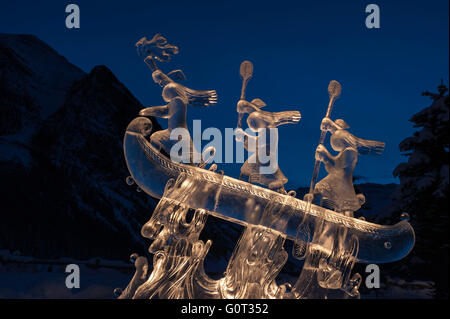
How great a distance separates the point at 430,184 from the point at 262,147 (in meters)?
2.73

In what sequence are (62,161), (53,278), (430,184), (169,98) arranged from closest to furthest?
1. (169,98)
2. (53,278)
3. (62,161)
4. (430,184)

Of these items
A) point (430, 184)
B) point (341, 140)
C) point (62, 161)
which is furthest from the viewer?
point (430, 184)

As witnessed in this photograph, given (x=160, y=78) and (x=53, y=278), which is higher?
(x=160, y=78)

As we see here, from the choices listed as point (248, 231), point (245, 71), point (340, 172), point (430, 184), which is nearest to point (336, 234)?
point (340, 172)

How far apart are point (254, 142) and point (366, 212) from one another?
134 inches

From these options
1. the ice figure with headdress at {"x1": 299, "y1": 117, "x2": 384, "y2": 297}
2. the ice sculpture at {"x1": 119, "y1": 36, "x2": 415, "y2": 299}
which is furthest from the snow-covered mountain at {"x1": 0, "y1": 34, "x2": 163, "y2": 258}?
the ice figure with headdress at {"x1": 299, "y1": 117, "x2": 384, "y2": 297}

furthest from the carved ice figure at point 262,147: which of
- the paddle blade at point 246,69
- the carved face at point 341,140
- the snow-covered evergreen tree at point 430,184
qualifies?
the snow-covered evergreen tree at point 430,184

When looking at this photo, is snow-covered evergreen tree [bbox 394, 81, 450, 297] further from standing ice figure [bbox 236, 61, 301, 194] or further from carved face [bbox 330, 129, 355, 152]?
standing ice figure [bbox 236, 61, 301, 194]

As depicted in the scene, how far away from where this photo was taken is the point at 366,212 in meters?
5.23

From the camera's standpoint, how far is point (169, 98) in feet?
7.56

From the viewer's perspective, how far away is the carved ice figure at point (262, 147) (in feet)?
7.64

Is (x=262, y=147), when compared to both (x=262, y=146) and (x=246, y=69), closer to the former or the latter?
(x=262, y=146)

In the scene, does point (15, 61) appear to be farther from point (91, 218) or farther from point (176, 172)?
point (176, 172)
